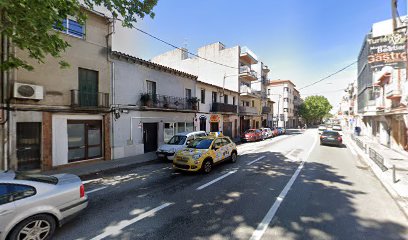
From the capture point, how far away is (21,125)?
28.1 ft

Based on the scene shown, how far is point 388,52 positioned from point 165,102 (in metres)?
12.8

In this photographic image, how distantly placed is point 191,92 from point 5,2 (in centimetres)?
1467

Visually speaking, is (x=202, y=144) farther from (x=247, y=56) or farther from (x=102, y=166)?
(x=247, y=56)

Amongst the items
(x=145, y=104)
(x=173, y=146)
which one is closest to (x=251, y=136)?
(x=173, y=146)

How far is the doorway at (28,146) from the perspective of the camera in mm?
8517

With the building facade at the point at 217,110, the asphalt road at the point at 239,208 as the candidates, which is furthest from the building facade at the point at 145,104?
the asphalt road at the point at 239,208

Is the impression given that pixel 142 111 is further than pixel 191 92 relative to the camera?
No

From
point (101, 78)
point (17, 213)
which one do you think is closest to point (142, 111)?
point (101, 78)

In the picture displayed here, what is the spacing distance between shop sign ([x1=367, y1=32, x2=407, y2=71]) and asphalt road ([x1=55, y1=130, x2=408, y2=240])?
460 cm

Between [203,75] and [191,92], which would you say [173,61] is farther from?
[191,92]

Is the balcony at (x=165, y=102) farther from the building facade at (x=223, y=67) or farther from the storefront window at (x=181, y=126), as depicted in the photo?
the building facade at (x=223, y=67)

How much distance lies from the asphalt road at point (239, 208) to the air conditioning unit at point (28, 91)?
479 centimetres

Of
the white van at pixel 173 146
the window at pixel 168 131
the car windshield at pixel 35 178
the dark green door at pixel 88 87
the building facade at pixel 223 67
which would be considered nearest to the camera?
the car windshield at pixel 35 178

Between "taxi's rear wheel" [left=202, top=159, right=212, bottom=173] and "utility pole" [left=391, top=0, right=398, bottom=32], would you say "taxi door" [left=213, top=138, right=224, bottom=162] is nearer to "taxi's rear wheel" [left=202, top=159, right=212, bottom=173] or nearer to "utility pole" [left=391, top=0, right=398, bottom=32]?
"taxi's rear wheel" [left=202, top=159, right=212, bottom=173]
